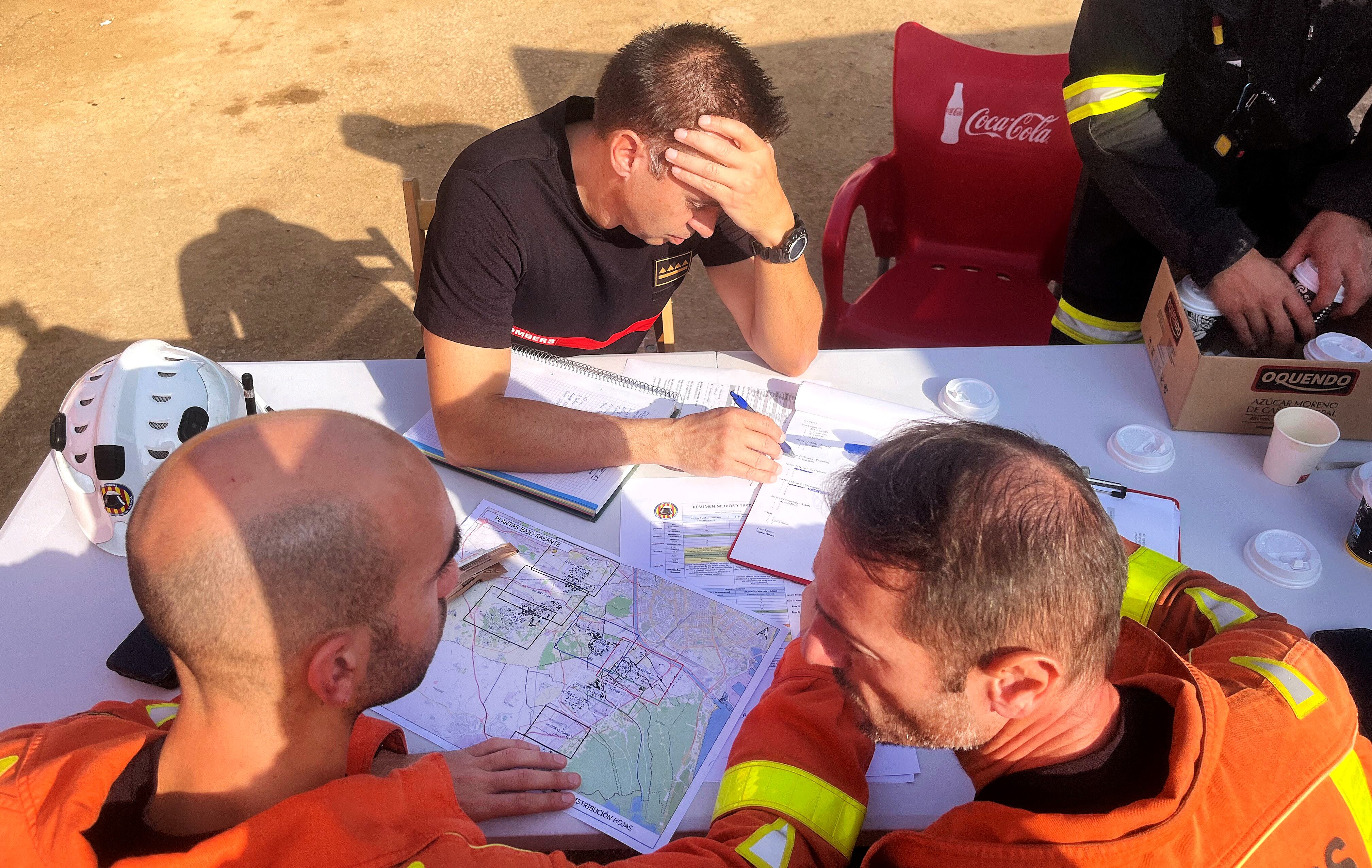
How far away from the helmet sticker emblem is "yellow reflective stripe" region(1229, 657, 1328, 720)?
1.80 m

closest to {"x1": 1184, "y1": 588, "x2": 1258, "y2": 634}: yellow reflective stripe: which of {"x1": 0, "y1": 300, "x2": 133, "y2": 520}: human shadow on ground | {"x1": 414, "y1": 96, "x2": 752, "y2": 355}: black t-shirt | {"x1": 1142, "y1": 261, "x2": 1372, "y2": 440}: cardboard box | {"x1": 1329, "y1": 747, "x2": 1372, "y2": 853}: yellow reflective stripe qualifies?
{"x1": 1329, "y1": 747, "x2": 1372, "y2": 853}: yellow reflective stripe


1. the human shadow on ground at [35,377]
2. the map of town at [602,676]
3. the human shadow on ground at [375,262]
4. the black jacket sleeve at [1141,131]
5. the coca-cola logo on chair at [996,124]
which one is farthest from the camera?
the human shadow on ground at [375,262]

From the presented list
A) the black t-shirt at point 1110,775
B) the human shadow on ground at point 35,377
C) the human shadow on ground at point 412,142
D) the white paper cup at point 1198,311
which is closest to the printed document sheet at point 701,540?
the black t-shirt at point 1110,775

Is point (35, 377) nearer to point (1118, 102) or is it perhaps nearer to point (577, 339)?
point (577, 339)

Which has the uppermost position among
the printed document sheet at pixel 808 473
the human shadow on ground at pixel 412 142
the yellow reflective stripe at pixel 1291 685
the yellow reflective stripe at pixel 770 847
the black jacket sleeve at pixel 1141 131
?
the black jacket sleeve at pixel 1141 131

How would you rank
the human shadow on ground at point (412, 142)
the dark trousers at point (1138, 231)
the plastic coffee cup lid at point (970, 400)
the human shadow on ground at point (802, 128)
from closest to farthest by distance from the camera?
the plastic coffee cup lid at point (970, 400), the dark trousers at point (1138, 231), the human shadow on ground at point (802, 128), the human shadow on ground at point (412, 142)

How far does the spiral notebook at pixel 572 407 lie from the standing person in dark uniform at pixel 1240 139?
4.00ft

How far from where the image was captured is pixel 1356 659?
4.80 ft

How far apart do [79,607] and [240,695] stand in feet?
2.22

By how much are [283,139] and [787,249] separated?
3.96m

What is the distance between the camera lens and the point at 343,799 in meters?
1.11

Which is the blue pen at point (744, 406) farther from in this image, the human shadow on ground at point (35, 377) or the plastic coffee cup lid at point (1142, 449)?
the human shadow on ground at point (35, 377)

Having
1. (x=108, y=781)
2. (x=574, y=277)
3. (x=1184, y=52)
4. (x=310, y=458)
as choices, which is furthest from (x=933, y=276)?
(x=108, y=781)

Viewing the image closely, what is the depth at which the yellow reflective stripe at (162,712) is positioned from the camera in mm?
1385
